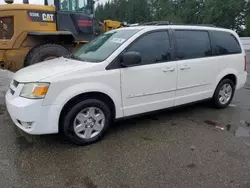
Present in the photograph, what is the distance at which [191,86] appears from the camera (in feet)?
14.6

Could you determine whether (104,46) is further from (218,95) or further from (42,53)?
(42,53)

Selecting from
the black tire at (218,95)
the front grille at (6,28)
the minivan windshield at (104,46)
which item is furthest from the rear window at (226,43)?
the front grille at (6,28)

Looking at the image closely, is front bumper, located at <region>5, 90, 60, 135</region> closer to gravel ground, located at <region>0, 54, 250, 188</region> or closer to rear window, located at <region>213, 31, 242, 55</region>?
gravel ground, located at <region>0, 54, 250, 188</region>

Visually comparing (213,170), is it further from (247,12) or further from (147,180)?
(247,12)

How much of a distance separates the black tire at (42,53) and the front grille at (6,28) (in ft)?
2.70

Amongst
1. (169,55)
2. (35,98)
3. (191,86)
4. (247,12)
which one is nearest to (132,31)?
(169,55)

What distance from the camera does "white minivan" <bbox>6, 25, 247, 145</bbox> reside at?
3.22 m

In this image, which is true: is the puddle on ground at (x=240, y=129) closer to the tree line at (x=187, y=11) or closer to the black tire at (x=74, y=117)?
the black tire at (x=74, y=117)

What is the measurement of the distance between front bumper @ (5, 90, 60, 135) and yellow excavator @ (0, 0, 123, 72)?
125 inches

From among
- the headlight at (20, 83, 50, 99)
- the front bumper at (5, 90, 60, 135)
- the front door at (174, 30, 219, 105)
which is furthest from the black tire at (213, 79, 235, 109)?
the headlight at (20, 83, 50, 99)

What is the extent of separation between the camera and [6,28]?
21.1ft

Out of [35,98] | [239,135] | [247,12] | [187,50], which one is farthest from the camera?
[247,12]

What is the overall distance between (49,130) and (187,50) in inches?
108

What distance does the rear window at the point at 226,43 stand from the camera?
484cm
